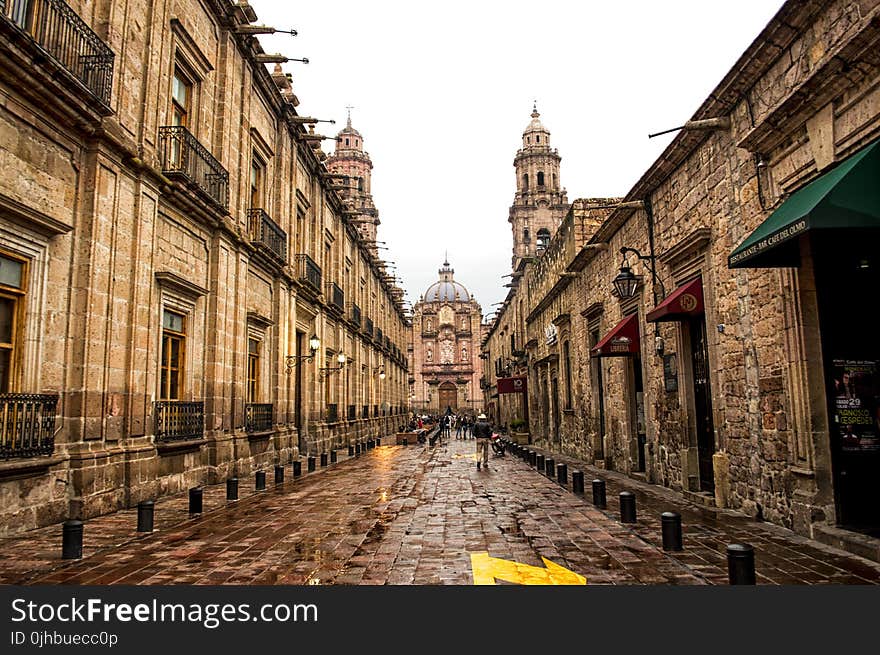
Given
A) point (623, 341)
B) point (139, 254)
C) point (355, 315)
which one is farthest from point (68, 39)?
point (355, 315)

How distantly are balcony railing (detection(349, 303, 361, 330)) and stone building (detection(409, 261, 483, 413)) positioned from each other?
5037 cm

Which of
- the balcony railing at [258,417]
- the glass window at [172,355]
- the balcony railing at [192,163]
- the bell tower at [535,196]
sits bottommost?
the balcony railing at [258,417]

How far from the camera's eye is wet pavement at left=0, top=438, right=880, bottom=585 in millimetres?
5625

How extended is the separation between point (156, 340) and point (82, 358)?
89.3 inches

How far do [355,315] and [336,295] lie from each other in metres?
5.05

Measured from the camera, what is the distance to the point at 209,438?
13.2 meters

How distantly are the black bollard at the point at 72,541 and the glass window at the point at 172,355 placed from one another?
5.54 meters

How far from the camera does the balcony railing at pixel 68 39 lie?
7980 millimetres

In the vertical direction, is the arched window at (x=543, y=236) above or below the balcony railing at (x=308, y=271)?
above

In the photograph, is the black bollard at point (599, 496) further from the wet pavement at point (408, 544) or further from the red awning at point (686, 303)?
the red awning at point (686, 303)

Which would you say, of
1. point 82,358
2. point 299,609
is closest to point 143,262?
point 82,358

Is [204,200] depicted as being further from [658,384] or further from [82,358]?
[658,384]

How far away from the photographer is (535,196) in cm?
5719

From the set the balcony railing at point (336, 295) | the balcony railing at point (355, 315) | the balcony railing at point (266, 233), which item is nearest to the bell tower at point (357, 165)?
the balcony railing at point (355, 315)
